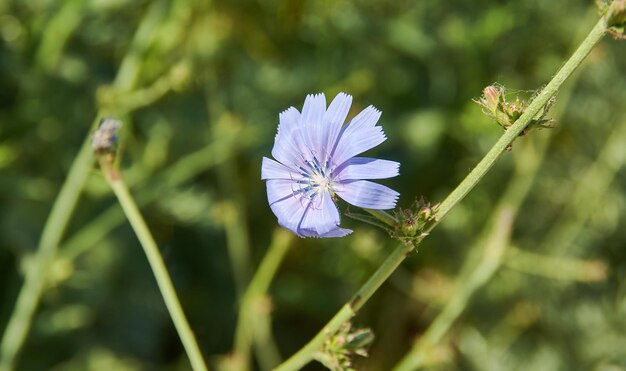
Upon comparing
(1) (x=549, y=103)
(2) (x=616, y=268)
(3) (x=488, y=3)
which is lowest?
(1) (x=549, y=103)

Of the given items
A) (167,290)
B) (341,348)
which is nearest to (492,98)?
(341,348)

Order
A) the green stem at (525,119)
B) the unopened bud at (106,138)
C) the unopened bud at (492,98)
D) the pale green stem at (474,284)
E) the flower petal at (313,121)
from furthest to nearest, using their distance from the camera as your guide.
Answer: the pale green stem at (474,284) < the unopened bud at (106,138) < the flower petal at (313,121) < the unopened bud at (492,98) < the green stem at (525,119)

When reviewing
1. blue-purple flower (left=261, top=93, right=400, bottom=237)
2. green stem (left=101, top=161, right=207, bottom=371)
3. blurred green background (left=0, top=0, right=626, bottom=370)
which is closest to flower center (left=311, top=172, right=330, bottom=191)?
blue-purple flower (left=261, top=93, right=400, bottom=237)

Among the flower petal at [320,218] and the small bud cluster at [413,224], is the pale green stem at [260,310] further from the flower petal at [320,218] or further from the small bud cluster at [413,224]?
the small bud cluster at [413,224]

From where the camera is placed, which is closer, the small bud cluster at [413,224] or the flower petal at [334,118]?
the small bud cluster at [413,224]

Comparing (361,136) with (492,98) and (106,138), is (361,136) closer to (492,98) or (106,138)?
(492,98)

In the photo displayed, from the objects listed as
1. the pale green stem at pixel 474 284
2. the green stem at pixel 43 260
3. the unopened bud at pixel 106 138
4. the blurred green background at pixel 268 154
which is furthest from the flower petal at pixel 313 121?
the blurred green background at pixel 268 154

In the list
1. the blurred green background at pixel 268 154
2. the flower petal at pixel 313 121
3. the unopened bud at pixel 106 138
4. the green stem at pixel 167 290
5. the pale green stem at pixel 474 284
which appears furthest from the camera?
the blurred green background at pixel 268 154

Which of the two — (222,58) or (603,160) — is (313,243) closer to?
(222,58)

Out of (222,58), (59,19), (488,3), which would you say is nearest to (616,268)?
(488,3)
